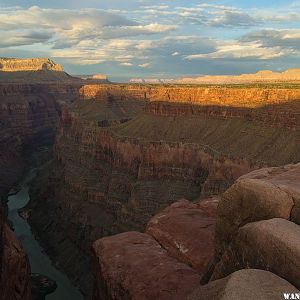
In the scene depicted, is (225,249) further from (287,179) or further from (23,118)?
(23,118)

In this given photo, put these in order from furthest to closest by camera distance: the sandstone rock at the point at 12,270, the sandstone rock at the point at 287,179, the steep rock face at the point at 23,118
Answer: the steep rock face at the point at 23,118, the sandstone rock at the point at 12,270, the sandstone rock at the point at 287,179

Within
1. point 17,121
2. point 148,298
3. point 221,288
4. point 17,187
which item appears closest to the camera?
point 221,288

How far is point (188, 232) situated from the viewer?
76.9 ft

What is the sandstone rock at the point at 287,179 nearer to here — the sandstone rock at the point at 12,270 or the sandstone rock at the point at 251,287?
the sandstone rock at the point at 251,287

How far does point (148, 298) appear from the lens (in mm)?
18016

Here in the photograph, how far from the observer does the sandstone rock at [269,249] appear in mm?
12383

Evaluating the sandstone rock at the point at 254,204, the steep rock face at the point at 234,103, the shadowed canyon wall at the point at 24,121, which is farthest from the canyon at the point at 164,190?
the shadowed canyon wall at the point at 24,121

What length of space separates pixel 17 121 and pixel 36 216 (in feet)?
244

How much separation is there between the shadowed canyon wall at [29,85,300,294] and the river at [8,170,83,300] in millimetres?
1439

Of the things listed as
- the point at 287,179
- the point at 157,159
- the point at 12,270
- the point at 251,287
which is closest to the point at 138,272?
the point at 287,179

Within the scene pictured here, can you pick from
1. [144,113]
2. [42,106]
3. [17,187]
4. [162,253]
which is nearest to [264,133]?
[144,113]

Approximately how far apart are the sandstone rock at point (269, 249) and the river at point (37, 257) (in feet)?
142

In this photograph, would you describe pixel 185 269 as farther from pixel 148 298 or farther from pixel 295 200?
pixel 295 200

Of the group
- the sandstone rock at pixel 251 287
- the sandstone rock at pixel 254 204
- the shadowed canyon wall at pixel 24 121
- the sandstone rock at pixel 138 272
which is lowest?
the shadowed canyon wall at pixel 24 121
